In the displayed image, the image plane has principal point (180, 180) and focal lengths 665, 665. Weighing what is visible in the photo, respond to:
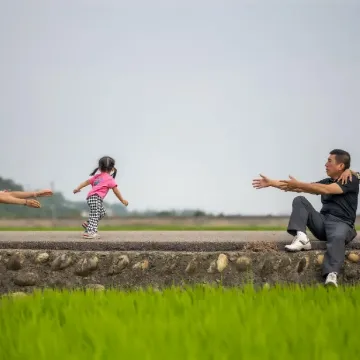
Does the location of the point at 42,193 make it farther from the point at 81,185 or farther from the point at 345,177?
the point at 345,177

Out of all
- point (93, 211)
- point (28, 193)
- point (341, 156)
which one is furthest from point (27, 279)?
point (341, 156)

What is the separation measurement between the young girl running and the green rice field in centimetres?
445

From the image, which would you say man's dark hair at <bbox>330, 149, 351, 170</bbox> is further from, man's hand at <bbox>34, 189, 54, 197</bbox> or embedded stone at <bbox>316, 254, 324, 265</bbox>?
man's hand at <bbox>34, 189, 54, 197</bbox>

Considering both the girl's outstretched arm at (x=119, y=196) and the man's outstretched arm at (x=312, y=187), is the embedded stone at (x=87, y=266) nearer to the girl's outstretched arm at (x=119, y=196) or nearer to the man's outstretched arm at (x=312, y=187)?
the girl's outstretched arm at (x=119, y=196)

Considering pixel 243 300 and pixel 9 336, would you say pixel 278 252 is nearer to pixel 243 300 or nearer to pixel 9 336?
pixel 243 300

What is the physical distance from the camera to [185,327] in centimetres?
379

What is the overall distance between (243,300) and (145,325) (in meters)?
1.15

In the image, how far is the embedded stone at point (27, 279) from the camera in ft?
26.9

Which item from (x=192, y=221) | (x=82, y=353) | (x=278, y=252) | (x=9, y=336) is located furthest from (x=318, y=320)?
(x=192, y=221)

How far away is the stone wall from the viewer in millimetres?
7617

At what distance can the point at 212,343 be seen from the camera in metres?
3.51

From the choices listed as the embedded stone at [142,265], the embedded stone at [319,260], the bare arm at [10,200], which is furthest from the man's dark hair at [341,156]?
the bare arm at [10,200]

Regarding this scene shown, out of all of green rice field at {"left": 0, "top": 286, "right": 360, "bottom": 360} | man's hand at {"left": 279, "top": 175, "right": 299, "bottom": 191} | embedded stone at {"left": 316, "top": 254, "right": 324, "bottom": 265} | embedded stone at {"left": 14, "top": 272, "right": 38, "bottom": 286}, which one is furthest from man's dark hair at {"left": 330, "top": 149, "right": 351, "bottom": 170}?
embedded stone at {"left": 14, "top": 272, "right": 38, "bottom": 286}

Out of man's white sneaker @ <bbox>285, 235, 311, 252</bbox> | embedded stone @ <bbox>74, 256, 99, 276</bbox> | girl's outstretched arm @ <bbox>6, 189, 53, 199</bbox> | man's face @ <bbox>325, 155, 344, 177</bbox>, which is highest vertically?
man's face @ <bbox>325, 155, 344, 177</bbox>
